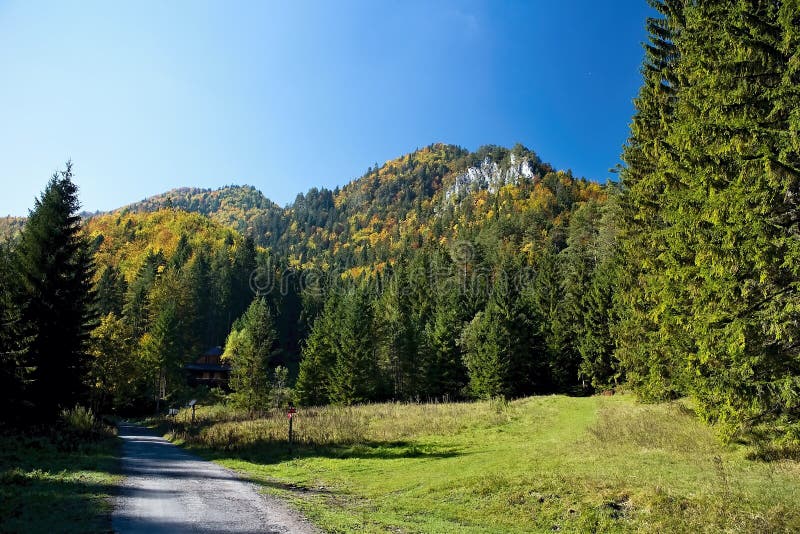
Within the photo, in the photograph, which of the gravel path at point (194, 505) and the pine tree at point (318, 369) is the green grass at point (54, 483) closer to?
the gravel path at point (194, 505)

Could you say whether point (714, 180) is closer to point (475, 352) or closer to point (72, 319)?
point (72, 319)

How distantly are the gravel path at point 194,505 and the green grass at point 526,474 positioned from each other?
3.19 feet

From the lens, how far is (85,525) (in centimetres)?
875

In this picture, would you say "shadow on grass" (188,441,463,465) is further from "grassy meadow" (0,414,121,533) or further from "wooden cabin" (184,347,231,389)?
"wooden cabin" (184,347,231,389)

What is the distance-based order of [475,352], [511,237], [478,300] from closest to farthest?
[475,352] → [478,300] → [511,237]

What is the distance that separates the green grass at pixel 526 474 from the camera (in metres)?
9.38

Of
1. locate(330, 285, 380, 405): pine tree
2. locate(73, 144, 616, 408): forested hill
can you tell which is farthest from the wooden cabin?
locate(330, 285, 380, 405): pine tree

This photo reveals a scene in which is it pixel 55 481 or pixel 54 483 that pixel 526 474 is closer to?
pixel 54 483

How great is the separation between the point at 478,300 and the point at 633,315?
39.2 metres

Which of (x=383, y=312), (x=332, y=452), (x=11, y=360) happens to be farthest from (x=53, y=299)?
(x=383, y=312)

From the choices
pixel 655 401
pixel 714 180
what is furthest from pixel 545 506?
pixel 655 401

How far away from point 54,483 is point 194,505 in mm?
5014

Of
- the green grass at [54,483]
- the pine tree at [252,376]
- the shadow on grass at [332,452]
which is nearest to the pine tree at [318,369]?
the pine tree at [252,376]

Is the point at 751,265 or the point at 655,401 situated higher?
the point at 751,265
